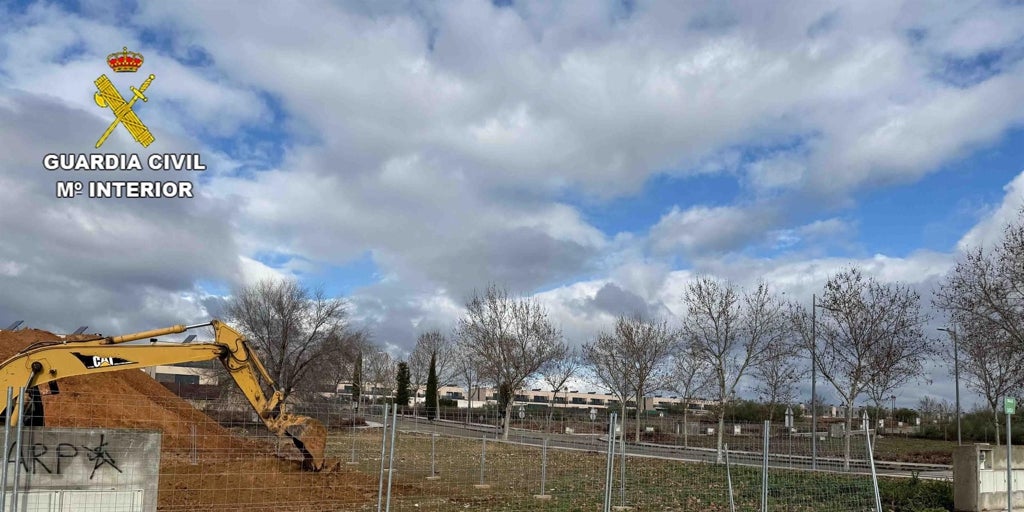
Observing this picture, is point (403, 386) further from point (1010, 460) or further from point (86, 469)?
point (86, 469)

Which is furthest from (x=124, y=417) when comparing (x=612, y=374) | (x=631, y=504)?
(x=612, y=374)

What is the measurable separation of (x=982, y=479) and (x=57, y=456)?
15.3 m

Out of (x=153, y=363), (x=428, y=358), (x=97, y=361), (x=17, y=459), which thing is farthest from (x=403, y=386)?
(x=17, y=459)

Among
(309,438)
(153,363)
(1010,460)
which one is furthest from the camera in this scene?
(309,438)

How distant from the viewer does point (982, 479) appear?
15109 mm

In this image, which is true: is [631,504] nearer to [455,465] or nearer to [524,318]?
[455,465]

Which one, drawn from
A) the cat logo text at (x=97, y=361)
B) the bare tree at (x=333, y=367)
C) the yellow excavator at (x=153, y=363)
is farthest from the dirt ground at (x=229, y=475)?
the bare tree at (x=333, y=367)

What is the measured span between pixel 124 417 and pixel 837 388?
24806 mm

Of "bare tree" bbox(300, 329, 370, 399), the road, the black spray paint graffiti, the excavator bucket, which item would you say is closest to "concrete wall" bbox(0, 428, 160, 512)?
Answer: the black spray paint graffiti

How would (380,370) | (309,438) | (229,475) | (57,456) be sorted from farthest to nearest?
1. (380,370)
2. (309,438)
3. (229,475)
4. (57,456)

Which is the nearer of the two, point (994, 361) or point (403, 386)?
point (994, 361)

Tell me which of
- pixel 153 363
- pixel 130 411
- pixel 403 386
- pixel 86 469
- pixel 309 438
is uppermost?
pixel 153 363

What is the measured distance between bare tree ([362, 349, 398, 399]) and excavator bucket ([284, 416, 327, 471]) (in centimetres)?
6444

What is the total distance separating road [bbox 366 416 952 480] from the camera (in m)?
16.9
